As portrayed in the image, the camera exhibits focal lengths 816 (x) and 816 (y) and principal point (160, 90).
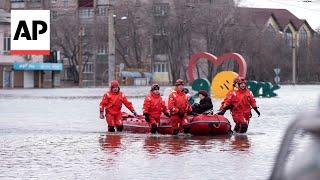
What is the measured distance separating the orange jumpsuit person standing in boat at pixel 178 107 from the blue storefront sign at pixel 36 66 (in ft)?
249

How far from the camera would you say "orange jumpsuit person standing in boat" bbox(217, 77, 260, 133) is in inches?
840

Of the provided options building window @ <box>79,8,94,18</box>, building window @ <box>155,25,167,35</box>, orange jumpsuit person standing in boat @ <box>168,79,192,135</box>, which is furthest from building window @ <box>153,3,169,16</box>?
orange jumpsuit person standing in boat @ <box>168,79,192,135</box>

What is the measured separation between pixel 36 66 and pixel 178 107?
257 ft

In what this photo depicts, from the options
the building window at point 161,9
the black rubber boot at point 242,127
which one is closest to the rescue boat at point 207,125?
the black rubber boot at point 242,127

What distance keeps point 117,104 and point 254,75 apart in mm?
89632

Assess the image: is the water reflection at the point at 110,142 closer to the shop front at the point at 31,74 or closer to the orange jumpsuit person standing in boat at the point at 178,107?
the orange jumpsuit person standing in boat at the point at 178,107

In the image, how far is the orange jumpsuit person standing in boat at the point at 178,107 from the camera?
20.5 m

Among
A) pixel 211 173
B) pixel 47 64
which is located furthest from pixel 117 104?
pixel 47 64

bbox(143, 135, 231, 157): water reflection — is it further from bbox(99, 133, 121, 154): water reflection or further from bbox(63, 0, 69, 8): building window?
bbox(63, 0, 69, 8): building window

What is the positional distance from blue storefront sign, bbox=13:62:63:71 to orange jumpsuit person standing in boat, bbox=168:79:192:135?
7591cm

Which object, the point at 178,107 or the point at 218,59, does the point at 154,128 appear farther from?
the point at 218,59

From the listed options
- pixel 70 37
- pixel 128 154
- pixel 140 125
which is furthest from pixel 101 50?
pixel 128 154

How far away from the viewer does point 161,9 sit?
334 ft

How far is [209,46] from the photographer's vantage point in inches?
3777
